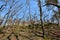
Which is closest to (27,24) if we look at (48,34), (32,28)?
(32,28)

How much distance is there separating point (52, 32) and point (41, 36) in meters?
0.48

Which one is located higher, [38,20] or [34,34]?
[38,20]

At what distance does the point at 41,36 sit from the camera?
6.23 metres

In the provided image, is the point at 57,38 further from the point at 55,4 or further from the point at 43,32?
the point at 55,4

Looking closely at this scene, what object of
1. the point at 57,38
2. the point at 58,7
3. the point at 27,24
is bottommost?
the point at 57,38

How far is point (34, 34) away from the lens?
632 centimetres

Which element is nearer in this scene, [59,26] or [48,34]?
[48,34]

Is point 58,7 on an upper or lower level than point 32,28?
upper

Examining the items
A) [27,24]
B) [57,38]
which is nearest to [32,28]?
[27,24]

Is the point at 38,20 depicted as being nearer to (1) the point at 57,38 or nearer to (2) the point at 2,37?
(1) the point at 57,38

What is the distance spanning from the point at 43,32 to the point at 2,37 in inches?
46.5

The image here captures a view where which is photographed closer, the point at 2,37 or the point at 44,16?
the point at 2,37

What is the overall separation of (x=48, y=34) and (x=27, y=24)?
673 mm

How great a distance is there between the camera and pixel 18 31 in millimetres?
6234
